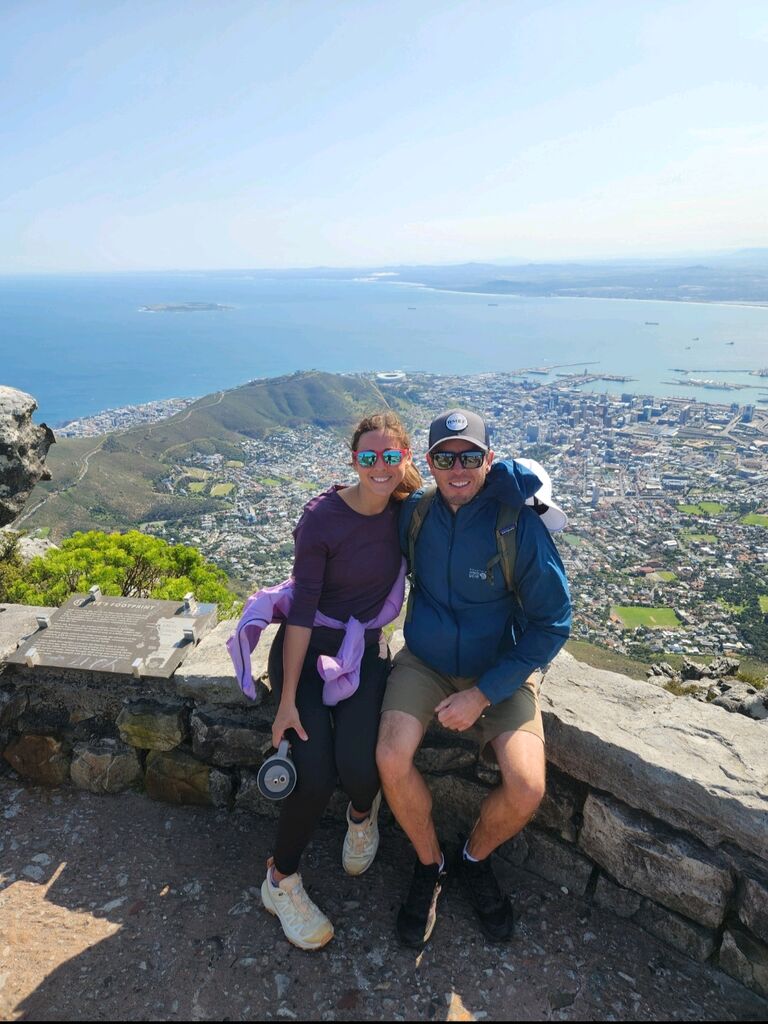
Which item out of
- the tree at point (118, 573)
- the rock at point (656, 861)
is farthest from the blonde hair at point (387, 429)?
the tree at point (118, 573)

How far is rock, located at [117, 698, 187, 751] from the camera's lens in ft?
10.8

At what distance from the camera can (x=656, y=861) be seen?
8.22ft

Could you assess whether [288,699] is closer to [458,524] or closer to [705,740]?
[458,524]

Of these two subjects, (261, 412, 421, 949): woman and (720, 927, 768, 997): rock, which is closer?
(720, 927, 768, 997): rock

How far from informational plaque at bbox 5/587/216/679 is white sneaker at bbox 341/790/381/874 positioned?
1.25 m

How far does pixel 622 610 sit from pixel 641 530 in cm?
1116

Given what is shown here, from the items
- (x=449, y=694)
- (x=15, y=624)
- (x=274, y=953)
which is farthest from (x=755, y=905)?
(x=15, y=624)

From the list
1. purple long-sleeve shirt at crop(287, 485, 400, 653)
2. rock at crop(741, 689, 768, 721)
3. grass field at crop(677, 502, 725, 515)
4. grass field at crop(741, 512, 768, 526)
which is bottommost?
grass field at crop(677, 502, 725, 515)

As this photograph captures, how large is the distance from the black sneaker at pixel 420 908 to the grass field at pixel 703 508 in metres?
36.4

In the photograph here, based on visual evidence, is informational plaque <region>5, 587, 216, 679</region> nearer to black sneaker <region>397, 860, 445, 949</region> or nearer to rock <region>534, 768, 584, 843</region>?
black sneaker <region>397, 860, 445, 949</region>

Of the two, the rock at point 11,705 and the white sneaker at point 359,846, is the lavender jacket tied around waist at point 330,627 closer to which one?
the white sneaker at point 359,846

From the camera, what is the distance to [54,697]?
11.5 ft

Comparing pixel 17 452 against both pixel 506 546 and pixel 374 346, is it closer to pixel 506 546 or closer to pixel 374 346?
pixel 506 546

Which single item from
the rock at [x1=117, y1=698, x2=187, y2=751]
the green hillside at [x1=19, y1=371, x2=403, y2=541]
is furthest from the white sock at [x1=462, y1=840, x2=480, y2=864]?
the green hillside at [x1=19, y1=371, x2=403, y2=541]
